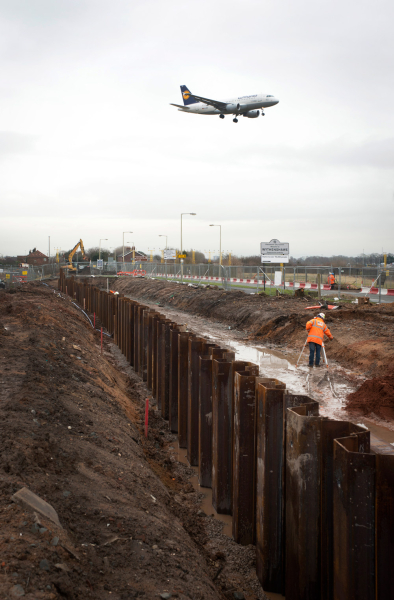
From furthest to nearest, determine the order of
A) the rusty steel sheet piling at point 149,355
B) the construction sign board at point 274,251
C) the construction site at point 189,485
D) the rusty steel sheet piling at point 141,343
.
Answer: the construction sign board at point 274,251, the rusty steel sheet piling at point 141,343, the rusty steel sheet piling at point 149,355, the construction site at point 189,485

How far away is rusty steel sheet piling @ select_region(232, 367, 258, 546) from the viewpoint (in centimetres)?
484

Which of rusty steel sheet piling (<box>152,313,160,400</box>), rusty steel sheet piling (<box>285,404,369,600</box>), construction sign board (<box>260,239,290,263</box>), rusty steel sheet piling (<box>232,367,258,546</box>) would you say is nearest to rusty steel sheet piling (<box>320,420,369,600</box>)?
rusty steel sheet piling (<box>285,404,369,600</box>)

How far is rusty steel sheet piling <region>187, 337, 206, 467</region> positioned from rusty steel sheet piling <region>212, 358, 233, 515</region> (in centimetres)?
112

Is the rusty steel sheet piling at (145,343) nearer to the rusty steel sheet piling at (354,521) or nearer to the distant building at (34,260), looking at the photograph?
the rusty steel sheet piling at (354,521)

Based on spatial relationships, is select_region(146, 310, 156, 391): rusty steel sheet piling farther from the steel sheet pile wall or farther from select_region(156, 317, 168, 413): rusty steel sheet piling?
the steel sheet pile wall

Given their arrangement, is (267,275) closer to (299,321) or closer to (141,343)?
(299,321)

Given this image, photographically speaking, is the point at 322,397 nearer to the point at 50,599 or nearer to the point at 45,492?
the point at 45,492

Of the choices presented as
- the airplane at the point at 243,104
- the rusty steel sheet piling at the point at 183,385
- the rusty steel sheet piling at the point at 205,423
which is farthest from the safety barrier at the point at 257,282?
the rusty steel sheet piling at the point at 205,423

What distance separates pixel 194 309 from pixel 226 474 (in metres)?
24.2

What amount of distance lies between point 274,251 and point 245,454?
25928mm

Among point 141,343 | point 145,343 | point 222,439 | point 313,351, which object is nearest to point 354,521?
point 222,439

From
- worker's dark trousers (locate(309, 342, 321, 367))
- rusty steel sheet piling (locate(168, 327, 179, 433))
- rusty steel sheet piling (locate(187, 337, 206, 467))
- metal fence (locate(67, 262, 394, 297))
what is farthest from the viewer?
metal fence (locate(67, 262, 394, 297))

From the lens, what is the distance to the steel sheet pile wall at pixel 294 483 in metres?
3.27

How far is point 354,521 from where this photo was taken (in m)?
3.29
